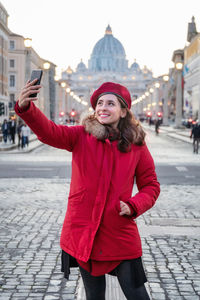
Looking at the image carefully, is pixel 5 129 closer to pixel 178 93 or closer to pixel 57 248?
pixel 57 248

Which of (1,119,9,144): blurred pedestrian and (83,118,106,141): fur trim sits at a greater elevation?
(83,118,106,141): fur trim

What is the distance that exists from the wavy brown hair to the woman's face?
34 millimetres

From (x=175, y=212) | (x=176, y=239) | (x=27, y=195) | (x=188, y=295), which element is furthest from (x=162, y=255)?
(x=27, y=195)

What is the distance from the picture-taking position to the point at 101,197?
3529mm

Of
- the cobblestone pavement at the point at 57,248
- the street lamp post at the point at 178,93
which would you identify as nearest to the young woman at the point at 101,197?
the cobblestone pavement at the point at 57,248

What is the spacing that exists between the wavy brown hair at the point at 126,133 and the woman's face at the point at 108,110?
0.03 meters

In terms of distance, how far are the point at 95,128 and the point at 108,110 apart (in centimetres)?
15

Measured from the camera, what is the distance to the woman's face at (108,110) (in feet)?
12.2

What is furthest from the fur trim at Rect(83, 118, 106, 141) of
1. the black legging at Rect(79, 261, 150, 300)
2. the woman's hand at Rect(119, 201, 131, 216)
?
the black legging at Rect(79, 261, 150, 300)

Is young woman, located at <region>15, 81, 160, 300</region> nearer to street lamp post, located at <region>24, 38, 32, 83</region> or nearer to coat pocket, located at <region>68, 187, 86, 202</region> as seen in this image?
coat pocket, located at <region>68, 187, 86, 202</region>

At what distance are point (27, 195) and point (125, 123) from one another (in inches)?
342

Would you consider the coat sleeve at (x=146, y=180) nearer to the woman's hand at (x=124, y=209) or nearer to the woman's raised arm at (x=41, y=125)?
the woman's hand at (x=124, y=209)

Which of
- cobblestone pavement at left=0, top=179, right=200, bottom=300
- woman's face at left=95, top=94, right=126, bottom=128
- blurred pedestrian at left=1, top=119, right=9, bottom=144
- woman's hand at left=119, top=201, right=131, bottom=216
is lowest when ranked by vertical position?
cobblestone pavement at left=0, top=179, right=200, bottom=300

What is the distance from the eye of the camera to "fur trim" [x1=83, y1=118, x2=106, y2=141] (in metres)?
3.63
